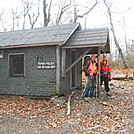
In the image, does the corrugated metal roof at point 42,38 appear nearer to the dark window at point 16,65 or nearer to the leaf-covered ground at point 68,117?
the dark window at point 16,65

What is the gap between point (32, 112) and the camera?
6.88 m

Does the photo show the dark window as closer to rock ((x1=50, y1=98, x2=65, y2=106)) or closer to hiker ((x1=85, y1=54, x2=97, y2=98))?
rock ((x1=50, y1=98, x2=65, y2=106))

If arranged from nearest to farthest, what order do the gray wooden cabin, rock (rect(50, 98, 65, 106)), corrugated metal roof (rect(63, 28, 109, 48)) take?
rock (rect(50, 98, 65, 106))
corrugated metal roof (rect(63, 28, 109, 48))
the gray wooden cabin

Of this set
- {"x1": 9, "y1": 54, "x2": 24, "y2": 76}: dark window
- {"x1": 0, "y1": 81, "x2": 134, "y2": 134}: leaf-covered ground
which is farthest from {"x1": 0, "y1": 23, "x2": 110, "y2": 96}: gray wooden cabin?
{"x1": 0, "y1": 81, "x2": 134, "y2": 134}: leaf-covered ground

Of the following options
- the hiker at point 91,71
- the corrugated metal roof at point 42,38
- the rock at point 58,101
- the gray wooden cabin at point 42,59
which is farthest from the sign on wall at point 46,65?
the hiker at point 91,71

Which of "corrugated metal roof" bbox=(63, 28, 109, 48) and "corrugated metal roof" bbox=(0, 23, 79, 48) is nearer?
"corrugated metal roof" bbox=(63, 28, 109, 48)

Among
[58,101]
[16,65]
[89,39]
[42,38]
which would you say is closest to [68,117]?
[58,101]

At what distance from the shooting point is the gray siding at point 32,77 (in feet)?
29.5

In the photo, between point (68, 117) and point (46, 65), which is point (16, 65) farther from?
point (68, 117)

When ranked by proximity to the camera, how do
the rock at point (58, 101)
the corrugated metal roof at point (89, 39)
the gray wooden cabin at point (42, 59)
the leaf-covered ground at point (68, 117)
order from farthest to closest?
1. the gray wooden cabin at point (42, 59)
2. the corrugated metal roof at point (89, 39)
3. the rock at point (58, 101)
4. the leaf-covered ground at point (68, 117)

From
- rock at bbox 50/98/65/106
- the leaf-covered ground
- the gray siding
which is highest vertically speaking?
the gray siding

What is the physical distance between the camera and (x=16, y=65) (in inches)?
394

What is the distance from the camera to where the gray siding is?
29.5 feet

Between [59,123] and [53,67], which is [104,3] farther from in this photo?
[59,123]
